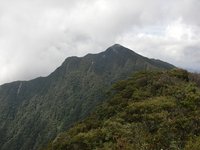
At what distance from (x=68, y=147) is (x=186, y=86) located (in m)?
24.7

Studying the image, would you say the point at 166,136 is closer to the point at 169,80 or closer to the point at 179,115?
the point at 179,115

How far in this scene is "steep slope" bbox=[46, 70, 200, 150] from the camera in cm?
3684

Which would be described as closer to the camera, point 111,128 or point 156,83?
point 111,128

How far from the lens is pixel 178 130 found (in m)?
40.6

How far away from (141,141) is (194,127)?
765 cm

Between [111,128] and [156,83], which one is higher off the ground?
[156,83]

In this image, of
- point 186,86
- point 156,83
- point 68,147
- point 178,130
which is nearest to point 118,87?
point 156,83

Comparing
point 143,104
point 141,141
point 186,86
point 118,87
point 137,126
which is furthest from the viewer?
point 118,87

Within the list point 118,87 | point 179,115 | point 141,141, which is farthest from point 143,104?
point 118,87

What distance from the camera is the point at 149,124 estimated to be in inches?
1754

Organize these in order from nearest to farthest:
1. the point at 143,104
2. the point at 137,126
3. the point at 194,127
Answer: the point at 194,127 < the point at 137,126 < the point at 143,104

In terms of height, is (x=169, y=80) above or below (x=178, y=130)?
above

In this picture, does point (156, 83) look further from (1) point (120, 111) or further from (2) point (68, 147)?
(2) point (68, 147)

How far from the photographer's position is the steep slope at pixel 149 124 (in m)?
36.8
